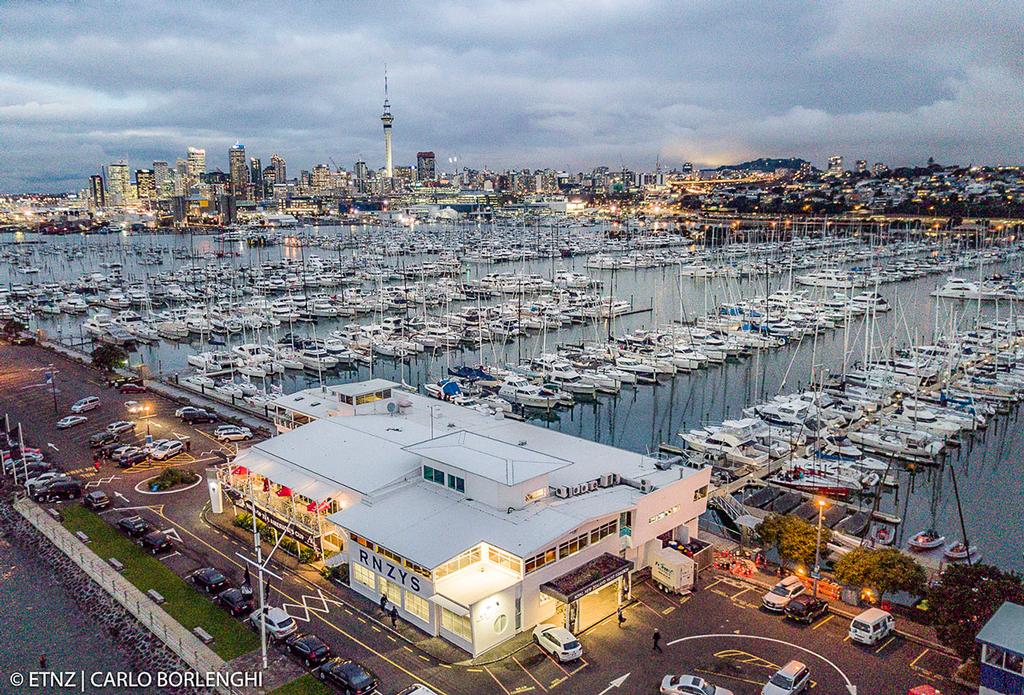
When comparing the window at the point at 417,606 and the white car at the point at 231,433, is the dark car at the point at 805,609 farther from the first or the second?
the white car at the point at 231,433

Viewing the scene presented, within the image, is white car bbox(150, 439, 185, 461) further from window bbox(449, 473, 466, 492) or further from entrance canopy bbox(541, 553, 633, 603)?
entrance canopy bbox(541, 553, 633, 603)

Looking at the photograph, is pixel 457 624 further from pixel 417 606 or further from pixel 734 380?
pixel 734 380

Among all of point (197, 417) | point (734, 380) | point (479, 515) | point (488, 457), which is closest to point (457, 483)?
point (488, 457)

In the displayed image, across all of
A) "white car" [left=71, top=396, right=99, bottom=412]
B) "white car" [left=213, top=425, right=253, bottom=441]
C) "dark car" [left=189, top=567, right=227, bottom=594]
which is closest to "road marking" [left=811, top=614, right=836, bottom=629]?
"dark car" [left=189, top=567, right=227, bottom=594]

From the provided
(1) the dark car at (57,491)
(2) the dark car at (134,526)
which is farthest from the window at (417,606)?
(1) the dark car at (57,491)

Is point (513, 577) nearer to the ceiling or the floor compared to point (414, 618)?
nearer to the ceiling

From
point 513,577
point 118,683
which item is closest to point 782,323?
point 513,577

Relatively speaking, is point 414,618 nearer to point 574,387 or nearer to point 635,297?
point 574,387

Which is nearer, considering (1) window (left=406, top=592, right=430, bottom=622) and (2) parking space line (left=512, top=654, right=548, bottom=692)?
(2) parking space line (left=512, top=654, right=548, bottom=692)
